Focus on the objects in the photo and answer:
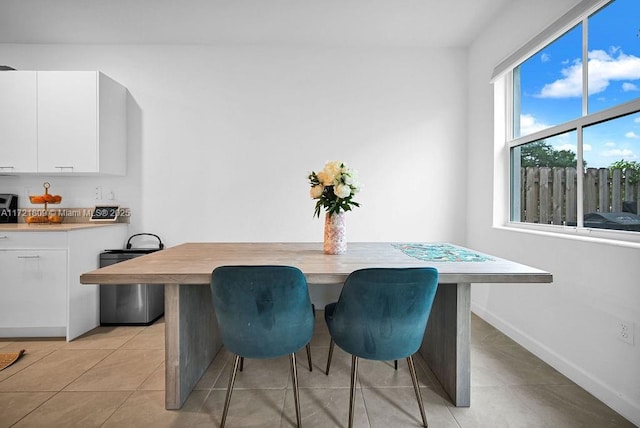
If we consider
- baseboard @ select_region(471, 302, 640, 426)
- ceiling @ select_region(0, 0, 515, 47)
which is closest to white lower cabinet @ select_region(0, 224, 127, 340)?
ceiling @ select_region(0, 0, 515, 47)

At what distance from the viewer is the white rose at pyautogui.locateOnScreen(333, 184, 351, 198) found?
188 cm

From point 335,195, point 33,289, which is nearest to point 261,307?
point 335,195

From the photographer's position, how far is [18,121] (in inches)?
117

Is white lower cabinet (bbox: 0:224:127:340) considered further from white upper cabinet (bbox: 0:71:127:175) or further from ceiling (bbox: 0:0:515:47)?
ceiling (bbox: 0:0:515:47)

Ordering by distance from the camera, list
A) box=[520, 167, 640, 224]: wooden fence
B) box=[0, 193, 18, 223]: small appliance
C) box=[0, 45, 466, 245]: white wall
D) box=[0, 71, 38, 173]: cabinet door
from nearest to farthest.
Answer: box=[520, 167, 640, 224]: wooden fence → box=[0, 71, 38, 173]: cabinet door → box=[0, 193, 18, 223]: small appliance → box=[0, 45, 466, 245]: white wall

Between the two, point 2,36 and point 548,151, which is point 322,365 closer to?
point 548,151

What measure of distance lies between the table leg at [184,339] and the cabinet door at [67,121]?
76.6 inches

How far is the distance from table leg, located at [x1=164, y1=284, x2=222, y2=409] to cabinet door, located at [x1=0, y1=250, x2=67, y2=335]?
1.46 metres

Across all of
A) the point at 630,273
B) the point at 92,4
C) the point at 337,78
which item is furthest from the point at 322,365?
the point at 92,4

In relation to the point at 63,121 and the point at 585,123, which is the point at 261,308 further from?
the point at 63,121

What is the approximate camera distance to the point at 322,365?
2227mm

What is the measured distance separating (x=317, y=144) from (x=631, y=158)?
8.05 feet

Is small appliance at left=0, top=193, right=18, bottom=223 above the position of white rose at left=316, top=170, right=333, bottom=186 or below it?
below

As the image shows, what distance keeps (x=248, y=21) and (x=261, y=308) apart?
2719mm
